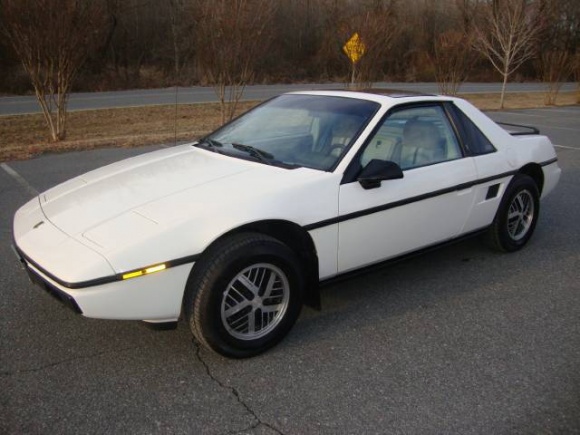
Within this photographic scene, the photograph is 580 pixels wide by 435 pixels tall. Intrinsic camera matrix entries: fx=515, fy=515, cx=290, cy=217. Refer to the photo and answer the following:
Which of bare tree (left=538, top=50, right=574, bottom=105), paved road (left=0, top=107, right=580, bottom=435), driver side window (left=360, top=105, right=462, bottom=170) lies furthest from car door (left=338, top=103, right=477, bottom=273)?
bare tree (left=538, top=50, right=574, bottom=105)

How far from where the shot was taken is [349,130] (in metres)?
3.43

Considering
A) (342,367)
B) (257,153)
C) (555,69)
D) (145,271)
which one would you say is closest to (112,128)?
(257,153)

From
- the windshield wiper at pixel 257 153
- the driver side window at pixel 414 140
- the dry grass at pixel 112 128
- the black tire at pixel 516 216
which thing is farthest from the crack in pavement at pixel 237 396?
the dry grass at pixel 112 128

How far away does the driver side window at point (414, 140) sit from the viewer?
3451mm

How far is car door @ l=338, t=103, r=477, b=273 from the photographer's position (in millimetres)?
3193

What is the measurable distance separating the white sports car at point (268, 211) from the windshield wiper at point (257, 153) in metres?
0.02

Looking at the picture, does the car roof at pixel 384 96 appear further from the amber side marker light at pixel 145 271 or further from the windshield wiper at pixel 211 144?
the amber side marker light at pixel 145 271

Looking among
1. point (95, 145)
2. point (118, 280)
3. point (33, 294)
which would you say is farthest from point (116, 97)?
point (118, 280)

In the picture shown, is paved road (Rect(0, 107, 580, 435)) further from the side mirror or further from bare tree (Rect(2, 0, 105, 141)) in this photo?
bare tree (Rect(2, 0, 105, 141))

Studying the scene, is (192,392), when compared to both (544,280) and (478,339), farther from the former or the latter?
(544,280)

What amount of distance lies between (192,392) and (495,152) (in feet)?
9.86

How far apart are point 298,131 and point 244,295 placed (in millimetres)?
1428

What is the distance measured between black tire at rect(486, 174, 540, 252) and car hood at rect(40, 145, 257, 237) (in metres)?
2.24

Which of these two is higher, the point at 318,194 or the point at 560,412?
the point at 318,194
